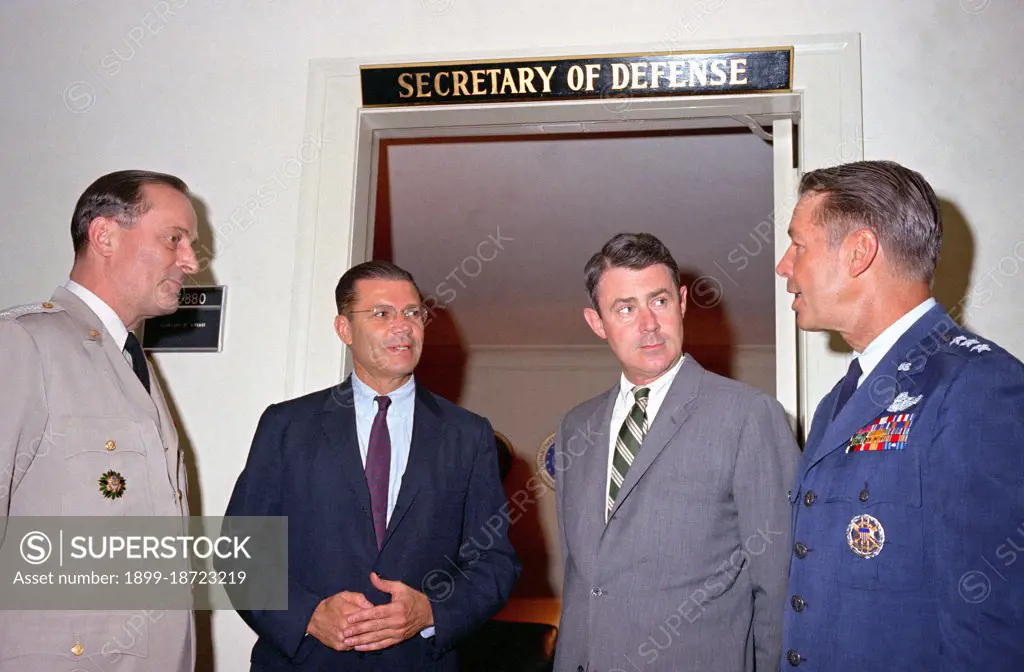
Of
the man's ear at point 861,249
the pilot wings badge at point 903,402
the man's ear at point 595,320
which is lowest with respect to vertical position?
the pilot wings badge at point 903,402

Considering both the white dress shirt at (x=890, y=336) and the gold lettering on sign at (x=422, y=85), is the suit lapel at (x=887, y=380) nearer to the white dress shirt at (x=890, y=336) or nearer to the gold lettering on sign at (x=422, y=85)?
the white dress shirt at (x=890, y=336)

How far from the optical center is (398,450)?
2154 mm

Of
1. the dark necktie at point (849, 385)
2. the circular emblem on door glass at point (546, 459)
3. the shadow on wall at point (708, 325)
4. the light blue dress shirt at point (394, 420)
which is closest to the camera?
the dark necktie at point (849, 385)

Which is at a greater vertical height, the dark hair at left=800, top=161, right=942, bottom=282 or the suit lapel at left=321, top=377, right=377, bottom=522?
the dark hair at left=800, top=161, right=942, bottom=282

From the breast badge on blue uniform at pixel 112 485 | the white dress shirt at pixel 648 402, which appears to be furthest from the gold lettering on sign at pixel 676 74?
the breast badge on blue uniform at pixel 112 485

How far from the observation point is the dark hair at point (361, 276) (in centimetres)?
227

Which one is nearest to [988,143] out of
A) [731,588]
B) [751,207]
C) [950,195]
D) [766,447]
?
[950,195]

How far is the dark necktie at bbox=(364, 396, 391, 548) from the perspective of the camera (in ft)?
6.73

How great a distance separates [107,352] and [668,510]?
50.8 inches

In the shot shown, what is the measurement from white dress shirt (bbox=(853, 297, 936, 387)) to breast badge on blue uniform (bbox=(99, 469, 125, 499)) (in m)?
1.51

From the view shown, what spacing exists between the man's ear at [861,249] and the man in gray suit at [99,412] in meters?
1.50

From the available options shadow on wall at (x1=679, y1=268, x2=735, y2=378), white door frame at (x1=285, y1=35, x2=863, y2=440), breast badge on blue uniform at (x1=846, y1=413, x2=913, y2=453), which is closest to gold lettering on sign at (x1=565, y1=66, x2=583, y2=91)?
white door frame at (x1=285, y1=35, x2=863, y2=440)

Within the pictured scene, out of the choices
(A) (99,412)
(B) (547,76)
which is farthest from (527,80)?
(A) (99,412)

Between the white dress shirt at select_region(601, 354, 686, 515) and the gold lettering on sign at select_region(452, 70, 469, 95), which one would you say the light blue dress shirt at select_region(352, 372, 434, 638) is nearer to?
the white dress shirt at select_region(601, 354, 686, 515)
